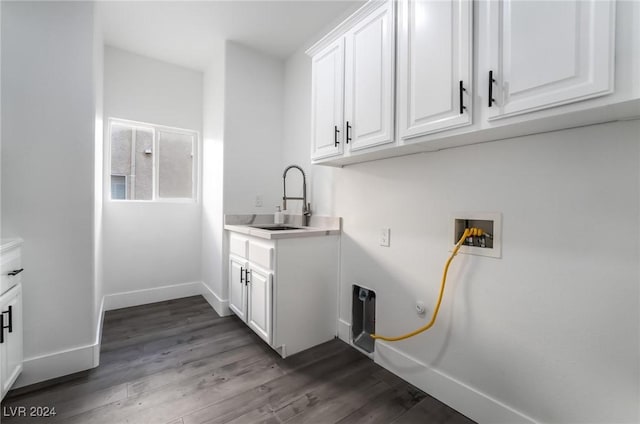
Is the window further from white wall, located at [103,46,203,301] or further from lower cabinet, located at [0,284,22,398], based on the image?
lower cabinet, located at [0,284,22,398]

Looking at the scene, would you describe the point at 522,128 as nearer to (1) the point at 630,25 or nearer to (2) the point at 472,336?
(1) the point at 630,25

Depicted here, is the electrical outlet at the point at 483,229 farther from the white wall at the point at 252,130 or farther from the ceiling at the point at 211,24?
the white wall at the point at 252,130

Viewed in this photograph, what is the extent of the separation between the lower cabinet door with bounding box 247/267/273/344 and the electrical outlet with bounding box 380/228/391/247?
0.83 metres

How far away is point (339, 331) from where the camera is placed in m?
2.24

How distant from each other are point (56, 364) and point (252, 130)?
2353 millimetres

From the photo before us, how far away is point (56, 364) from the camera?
171 cm

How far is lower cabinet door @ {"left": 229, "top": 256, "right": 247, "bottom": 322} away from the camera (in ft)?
7.52

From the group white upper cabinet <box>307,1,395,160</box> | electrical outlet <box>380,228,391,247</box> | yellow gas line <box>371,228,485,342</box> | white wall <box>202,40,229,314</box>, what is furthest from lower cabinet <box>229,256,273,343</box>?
white upper cabinet <box>307,1,395,160</box>

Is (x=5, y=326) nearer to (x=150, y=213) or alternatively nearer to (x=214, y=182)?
(x=150, y=213)

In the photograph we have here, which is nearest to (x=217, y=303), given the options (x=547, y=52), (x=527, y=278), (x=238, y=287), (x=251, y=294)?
(x=238, y=287)

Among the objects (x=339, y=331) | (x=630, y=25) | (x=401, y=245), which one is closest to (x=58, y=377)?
(x=339, y=331)

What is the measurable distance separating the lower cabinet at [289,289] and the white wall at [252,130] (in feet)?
2.17

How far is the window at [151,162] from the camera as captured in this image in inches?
114

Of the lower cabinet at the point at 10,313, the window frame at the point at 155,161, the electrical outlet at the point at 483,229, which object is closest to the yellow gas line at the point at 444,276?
the electrical outlet at the point at 483,229
